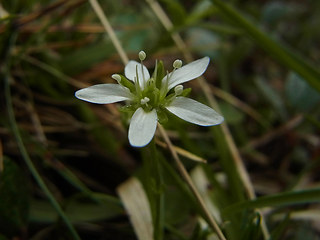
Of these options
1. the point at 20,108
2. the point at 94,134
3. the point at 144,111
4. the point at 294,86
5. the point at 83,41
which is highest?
the point at 83,41

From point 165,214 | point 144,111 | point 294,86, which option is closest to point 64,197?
point 165,214

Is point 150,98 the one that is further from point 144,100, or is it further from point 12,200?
point 12,200

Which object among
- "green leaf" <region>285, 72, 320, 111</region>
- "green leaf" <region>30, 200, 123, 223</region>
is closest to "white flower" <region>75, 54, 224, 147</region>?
"green leaf" <region>30, 200, 123, 223</region>

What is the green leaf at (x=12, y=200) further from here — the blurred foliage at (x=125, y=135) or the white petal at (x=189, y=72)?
the white petal at (x=189, y=72)

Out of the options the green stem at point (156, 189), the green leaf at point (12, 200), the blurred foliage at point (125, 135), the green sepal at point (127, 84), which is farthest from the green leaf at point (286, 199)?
the green leaf at point (12, 200)

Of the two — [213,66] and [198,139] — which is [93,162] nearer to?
[198,139]

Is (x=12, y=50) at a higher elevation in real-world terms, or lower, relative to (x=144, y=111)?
higher

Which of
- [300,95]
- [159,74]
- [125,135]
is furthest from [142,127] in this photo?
[300,95]
